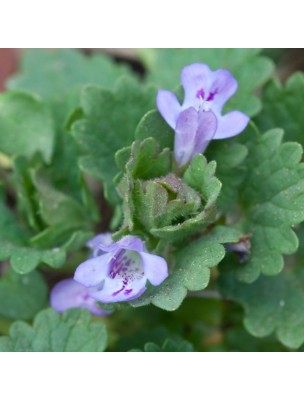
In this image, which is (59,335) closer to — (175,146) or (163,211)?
(163,211)

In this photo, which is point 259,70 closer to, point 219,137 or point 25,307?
point 219,137

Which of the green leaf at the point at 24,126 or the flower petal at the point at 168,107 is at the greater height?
the flower petal at the point at 168,107

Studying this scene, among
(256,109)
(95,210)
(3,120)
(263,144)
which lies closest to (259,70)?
(256,109)

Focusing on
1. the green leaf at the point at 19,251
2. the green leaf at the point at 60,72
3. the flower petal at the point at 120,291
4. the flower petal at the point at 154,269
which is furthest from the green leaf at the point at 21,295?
the green leaf at the point at 60,72

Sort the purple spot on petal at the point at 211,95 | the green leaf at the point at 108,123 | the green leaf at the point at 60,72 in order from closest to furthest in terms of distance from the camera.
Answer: the purple spot on petal at the point at 211,95
the green leaf at the point at 108,123
the green leaf at the point at 60,72

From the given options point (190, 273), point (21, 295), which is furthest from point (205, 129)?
point (21, 295)

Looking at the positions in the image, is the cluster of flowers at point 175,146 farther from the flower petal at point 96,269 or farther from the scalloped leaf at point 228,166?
the scalloped leaf at point 228,166
